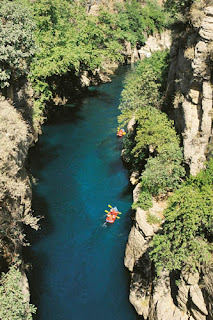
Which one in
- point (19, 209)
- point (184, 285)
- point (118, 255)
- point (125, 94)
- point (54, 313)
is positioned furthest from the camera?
point (125, 94)

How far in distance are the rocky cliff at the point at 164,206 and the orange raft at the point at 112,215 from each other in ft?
7.74

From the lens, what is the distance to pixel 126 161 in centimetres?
2852

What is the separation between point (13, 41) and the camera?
18156 mm

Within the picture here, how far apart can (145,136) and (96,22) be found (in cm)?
3383

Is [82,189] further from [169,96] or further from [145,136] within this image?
[169,96]

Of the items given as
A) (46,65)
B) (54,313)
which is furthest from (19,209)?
(46,65)

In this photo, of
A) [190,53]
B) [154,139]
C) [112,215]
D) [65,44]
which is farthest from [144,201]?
[65,44]

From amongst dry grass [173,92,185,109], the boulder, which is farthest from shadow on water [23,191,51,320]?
dry grass [173,92,185,109]

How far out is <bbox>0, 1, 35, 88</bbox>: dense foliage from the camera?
1806 cm

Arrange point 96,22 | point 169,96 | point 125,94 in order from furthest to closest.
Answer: point 96,22, point 125,94, point 169,96

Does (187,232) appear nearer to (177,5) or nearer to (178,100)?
(178,100)

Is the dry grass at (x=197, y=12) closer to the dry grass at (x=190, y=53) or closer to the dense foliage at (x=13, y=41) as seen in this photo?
the dry grass at (x=190, y=53)

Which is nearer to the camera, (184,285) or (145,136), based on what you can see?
(184,285)

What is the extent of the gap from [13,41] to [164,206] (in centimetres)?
1402
